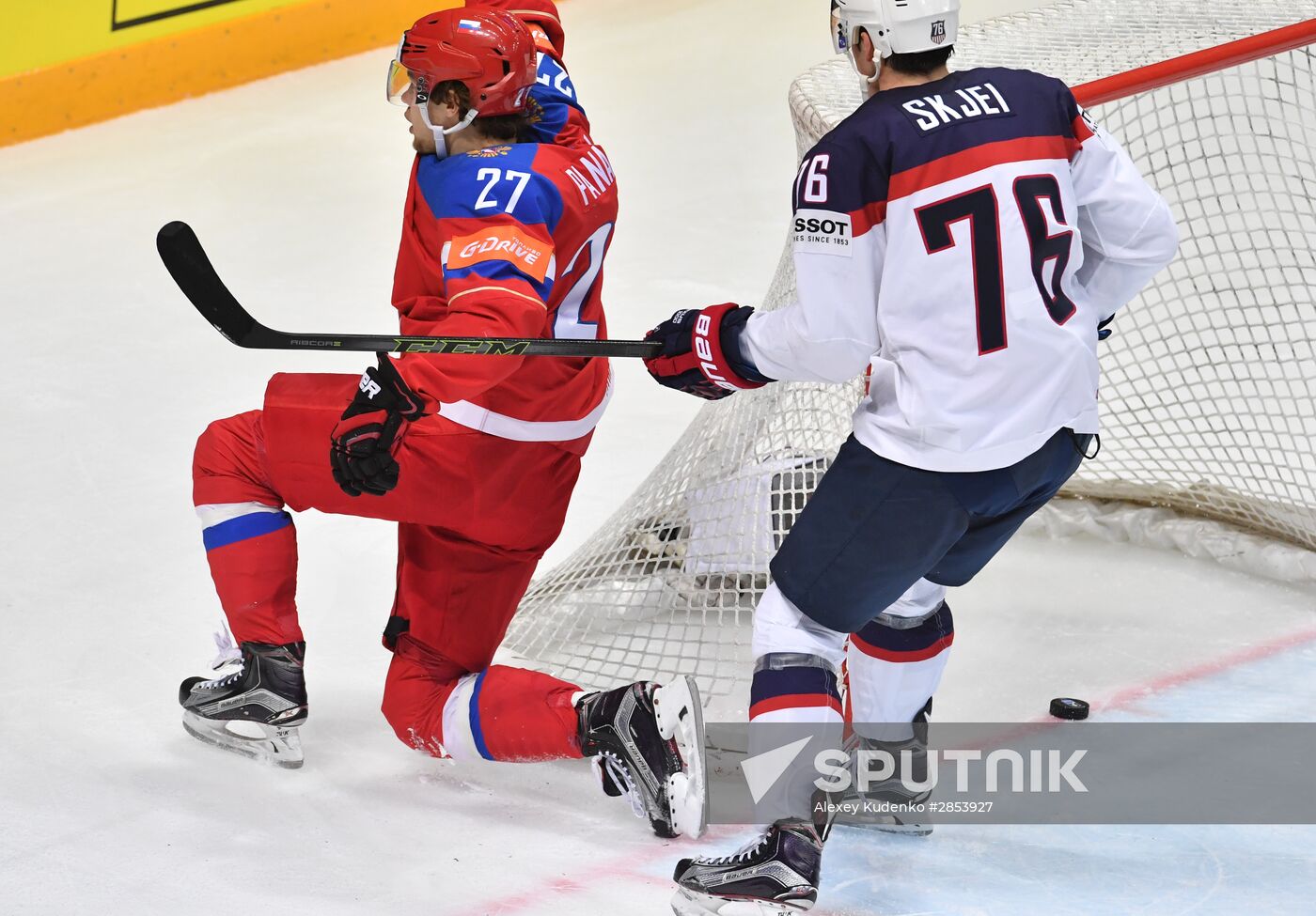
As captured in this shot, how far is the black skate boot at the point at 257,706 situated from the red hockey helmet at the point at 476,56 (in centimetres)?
89

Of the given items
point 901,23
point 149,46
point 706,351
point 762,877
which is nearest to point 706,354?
point 706,351

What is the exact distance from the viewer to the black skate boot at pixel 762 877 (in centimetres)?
203

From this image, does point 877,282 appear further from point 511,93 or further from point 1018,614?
point 1018,614

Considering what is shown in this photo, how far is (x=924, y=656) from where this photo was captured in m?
2.43

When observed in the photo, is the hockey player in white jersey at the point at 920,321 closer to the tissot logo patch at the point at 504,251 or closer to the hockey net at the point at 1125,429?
the tissot logo patch at the point at 504,251

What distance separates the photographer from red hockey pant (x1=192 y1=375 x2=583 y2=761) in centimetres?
243

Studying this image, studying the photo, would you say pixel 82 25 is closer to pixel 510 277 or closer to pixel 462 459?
pixel 462 459

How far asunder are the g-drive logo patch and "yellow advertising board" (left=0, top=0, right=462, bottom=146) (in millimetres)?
4272

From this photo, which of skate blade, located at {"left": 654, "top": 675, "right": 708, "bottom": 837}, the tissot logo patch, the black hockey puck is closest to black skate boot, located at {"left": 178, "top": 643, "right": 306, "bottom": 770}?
skate blade, located at {"left": 654, "top": 675, "right": 708, "bottom": 837}

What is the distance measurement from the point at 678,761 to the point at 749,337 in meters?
0.62

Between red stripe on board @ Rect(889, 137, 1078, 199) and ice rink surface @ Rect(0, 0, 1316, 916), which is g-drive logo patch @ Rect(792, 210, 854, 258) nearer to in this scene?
red stripe on board @ Rect(889, 137, 1078, 199)

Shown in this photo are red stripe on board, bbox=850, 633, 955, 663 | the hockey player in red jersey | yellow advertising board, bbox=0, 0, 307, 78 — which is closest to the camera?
the hockey player in red jersey

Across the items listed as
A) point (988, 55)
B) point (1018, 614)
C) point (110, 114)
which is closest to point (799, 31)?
point (110, 114)

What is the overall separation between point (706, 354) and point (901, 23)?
0.52 meters
